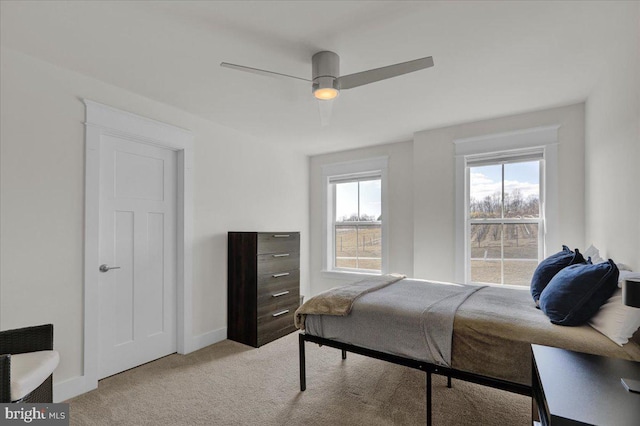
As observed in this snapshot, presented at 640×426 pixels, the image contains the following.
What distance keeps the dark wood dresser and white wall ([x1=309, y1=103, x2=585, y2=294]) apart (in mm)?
1367

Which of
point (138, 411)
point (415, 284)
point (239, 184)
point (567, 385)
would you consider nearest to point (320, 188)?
point (239, 184)

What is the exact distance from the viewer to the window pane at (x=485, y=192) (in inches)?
142

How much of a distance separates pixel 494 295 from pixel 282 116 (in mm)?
2646

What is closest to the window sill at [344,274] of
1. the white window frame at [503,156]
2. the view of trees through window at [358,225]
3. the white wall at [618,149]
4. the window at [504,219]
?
the view of trees through window at [358,225]

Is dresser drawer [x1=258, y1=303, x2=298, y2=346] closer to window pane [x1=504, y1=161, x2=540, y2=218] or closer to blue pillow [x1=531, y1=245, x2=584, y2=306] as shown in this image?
blue pillow [x1=531, y1=245, x2=584, y2=306]

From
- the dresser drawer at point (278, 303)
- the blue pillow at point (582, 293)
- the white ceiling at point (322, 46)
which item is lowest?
the dresser drawer at point (278, 303)

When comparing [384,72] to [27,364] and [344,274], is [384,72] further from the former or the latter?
A: [344,274]

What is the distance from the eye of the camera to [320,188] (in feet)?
17.0

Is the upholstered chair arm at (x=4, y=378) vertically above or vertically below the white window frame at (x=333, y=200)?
below

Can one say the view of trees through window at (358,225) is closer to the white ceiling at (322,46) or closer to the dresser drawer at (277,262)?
the dresser drawer at (277,262)

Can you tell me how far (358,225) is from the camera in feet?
16.1

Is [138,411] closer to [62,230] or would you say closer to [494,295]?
[62,230]

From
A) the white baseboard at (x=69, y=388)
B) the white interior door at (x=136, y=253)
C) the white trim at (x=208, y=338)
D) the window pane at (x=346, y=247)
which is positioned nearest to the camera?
the white baseboard at (x=69, y=388)

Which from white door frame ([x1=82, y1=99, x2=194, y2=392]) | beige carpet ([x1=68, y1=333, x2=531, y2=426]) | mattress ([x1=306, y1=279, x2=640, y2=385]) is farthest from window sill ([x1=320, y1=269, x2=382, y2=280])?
white door frame ([x1=82, y1=99, x2=194, y2=392])
